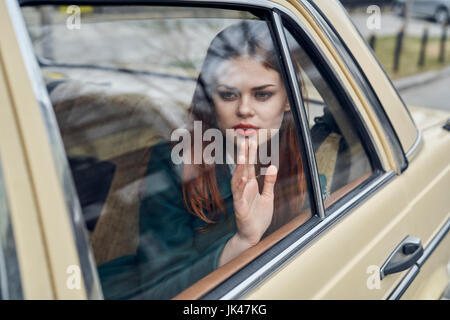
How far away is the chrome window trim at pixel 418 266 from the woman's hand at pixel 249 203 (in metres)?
0.50

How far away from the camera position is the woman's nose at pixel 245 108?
4.81 feet

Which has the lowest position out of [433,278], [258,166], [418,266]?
[433,278]

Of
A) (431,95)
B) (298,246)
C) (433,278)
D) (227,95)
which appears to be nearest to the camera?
(298,246)

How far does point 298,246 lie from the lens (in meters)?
1.27

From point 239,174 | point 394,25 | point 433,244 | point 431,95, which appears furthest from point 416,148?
point 394,25

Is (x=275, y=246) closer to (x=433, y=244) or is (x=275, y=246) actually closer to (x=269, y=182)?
(x=269, y=182)

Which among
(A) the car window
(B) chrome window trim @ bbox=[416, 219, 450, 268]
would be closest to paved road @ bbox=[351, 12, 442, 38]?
(B) chrome window trim @ bbox=[416, 219, 450, 268]

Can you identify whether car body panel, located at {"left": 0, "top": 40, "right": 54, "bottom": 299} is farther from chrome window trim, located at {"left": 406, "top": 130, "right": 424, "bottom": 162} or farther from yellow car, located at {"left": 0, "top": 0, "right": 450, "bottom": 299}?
chrome window trim, located at {"left": 406, "top": 130, "right": 424, "bottom": 162}

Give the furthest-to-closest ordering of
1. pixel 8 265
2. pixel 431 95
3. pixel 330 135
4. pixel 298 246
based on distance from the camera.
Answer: pixel 431 95, pixel 330 135, pixel 298 246, pixel 8 265

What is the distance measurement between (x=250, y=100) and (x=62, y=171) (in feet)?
2.52

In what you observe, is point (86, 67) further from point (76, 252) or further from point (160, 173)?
point (76, 252)

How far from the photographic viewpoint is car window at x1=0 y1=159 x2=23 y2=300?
0.75 metres

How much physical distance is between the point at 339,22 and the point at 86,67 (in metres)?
1.88

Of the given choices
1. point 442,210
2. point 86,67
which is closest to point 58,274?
point 442,210
